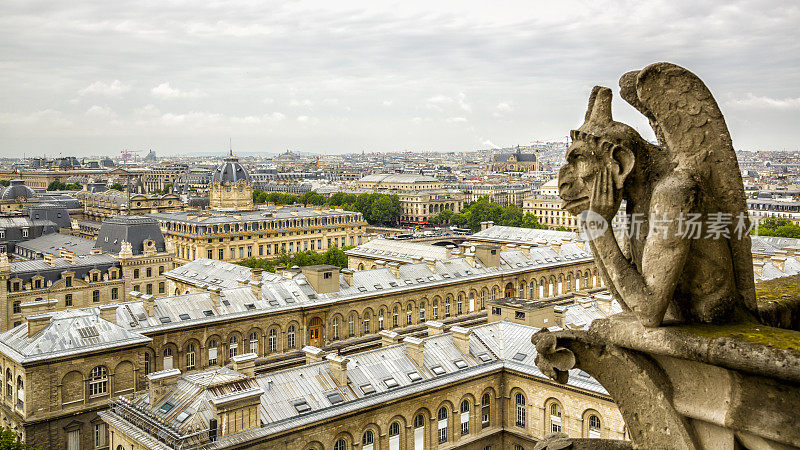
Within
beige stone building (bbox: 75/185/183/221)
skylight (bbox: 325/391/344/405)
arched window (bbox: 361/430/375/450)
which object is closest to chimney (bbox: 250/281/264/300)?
skylight (bbox: 325/391/344/405)

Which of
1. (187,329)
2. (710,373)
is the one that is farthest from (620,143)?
(187,329)

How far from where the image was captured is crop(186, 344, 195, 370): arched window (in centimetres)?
4650

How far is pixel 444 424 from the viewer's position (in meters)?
37.1

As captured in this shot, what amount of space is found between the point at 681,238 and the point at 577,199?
1.43 meters

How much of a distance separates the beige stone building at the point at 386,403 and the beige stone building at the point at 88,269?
1378 inches

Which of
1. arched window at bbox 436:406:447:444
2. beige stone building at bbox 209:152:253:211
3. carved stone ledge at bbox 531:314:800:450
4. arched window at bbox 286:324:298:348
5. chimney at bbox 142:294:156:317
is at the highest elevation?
carved stone ledge at bbox 531:314:800:450

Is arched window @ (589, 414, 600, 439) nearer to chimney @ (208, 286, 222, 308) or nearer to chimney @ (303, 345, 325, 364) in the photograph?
chimney @ (303, 345, 325, 364)

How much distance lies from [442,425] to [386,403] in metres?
4.79

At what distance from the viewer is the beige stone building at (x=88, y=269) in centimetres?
6756

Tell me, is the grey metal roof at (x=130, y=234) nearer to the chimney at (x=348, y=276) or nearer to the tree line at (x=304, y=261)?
the tree line at (x=304, y=261)

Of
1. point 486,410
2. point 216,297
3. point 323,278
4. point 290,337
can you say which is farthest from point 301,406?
point 323,278

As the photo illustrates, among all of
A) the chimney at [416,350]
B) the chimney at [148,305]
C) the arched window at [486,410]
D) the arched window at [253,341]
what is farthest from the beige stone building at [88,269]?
the arched window at [486,410]

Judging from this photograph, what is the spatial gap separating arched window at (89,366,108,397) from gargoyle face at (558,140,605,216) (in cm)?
3735

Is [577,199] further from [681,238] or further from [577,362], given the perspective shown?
[577,362]
